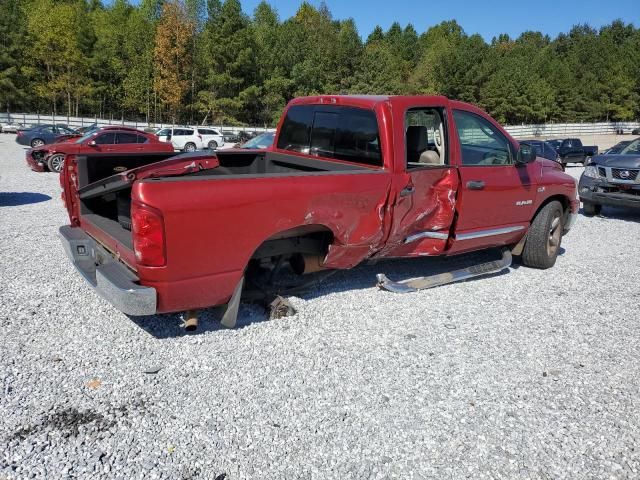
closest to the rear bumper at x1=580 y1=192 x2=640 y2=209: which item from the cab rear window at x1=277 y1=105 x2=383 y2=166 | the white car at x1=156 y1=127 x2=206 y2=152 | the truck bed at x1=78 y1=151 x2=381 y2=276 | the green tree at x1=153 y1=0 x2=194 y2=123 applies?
the cab rear window at x1=277 y1=105 x2=383 y2=166

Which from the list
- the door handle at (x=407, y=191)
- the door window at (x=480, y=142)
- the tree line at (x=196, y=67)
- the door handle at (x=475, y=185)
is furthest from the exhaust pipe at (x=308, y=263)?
the tree line at (x=196, y=67)

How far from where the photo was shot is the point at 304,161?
5074 millimetres

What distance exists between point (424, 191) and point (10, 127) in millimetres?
47369

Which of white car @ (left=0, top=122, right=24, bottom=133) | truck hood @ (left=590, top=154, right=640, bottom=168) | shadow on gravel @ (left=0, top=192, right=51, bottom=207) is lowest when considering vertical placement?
white car @ (left=0, top=122, right=24, bottom=133)

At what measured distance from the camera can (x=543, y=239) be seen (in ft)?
20.0

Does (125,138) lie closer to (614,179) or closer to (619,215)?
(614,179)

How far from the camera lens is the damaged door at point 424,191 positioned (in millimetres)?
4500

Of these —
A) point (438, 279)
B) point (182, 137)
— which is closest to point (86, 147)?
point (438, 279)

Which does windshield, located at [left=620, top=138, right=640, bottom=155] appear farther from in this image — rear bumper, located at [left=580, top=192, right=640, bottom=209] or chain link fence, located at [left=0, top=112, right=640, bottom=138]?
chain link fence, located at [left=0, top=112, right=640, bottom=138]

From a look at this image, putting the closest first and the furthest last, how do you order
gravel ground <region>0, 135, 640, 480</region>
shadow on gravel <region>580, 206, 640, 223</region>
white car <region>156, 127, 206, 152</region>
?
1. gravel ground <region>0, 135, 640, 480</region>
2. shadow on gravel <region>580, 206, 640, 223</region>
3. white car <region>156, 127, 206, 152</region>

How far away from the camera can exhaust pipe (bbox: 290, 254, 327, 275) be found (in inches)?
176

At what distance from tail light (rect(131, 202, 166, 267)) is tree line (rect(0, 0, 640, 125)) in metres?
53.3

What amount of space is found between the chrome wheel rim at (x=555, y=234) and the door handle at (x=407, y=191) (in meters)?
2.70

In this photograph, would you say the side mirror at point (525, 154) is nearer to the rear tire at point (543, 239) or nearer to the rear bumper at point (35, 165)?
the rear tire at point (543, 239)
